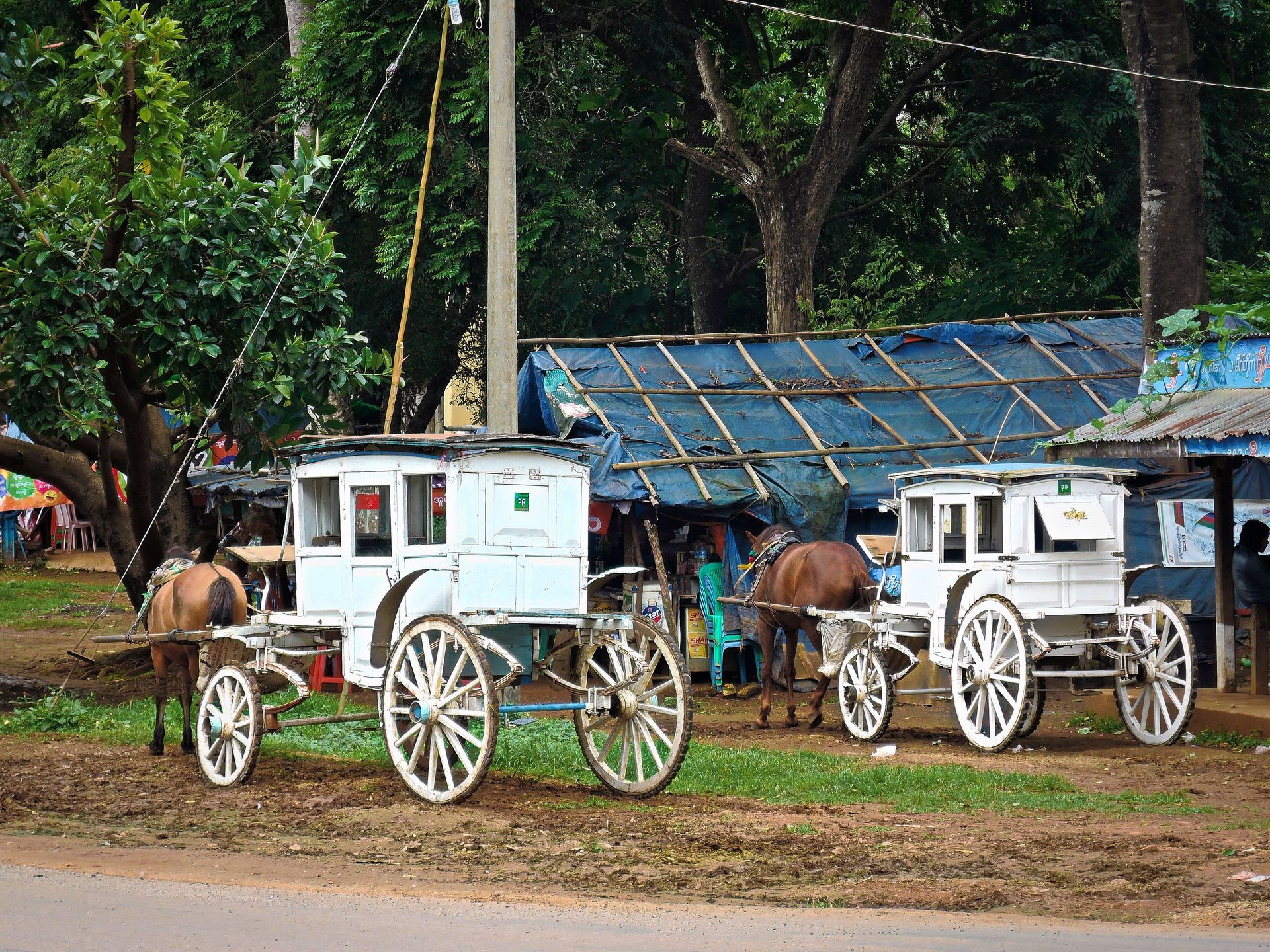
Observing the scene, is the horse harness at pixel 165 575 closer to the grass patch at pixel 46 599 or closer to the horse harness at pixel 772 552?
the horse harness at pixel 772 552

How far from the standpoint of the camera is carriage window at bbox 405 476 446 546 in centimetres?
1009

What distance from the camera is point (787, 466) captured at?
18.5 m

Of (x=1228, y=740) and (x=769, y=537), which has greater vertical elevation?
(x=769, y=537)

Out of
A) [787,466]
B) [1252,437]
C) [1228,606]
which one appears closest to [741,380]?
[787,466]

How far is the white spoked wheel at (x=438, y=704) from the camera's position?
9.18 metres

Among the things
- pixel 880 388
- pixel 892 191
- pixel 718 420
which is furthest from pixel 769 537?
pixel 892 191

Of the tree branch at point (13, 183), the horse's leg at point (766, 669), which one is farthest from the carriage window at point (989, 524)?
the tree branch at point (13, 183)

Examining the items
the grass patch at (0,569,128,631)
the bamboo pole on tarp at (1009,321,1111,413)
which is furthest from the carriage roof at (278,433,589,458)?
the grass patch at (0,569,128,631)

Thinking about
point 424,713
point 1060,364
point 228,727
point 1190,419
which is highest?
point 1060,364

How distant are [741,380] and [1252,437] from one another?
8.80 m

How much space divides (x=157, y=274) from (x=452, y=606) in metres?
6.04

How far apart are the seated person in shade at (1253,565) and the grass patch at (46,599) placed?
731 inches

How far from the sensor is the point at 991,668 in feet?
40.1

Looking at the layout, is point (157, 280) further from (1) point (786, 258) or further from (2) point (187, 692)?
(1) point (786, 258)
